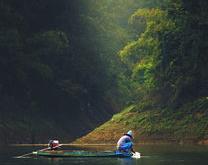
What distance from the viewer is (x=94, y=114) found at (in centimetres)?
10062

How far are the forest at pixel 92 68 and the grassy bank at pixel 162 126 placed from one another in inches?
4.3

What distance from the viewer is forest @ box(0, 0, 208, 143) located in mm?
77062

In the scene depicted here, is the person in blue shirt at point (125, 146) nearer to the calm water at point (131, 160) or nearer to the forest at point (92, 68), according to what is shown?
the calm water at point (131, 160)

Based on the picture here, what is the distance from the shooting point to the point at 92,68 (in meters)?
91.6

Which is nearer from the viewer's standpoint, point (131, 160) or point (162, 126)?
point (131, 160)

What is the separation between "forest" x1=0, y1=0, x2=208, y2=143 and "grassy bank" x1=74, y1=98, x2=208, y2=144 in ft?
0.36

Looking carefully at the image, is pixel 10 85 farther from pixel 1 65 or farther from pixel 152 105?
pixel 152 105

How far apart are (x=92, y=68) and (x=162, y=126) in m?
19.1

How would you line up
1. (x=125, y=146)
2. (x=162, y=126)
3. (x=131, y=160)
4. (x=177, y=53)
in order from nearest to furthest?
(x=131, y=160), (x=125, y=146), (x=162, y=126), (x=177, y=53)

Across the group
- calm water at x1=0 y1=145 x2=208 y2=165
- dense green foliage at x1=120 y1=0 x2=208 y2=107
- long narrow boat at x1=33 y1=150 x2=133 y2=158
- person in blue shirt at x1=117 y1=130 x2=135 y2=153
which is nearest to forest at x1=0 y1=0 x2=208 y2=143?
dense green foliage at x1=120 y1=0 x2=208 y2=107

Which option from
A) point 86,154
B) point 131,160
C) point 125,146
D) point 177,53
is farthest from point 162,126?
point 131,160

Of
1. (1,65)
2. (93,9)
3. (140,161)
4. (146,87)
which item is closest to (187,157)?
(140,161)

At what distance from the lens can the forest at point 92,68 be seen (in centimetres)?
7706

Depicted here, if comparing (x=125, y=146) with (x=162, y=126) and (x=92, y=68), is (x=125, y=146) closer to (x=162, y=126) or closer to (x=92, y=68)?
(x=162, y=126)
